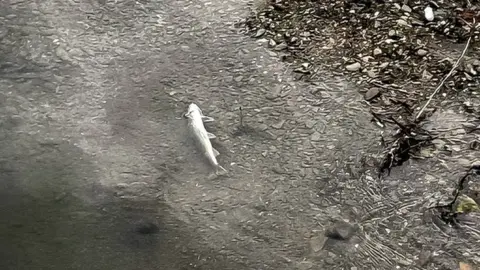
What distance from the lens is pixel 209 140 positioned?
3.96 meters

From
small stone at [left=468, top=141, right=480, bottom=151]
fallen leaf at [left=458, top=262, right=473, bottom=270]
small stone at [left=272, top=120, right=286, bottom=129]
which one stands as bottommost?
fallen leaf at [left=458, top=262, right=473, bottom=270]

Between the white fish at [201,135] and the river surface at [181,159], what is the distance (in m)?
0.06

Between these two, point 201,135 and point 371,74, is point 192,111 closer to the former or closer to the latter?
point 201,135

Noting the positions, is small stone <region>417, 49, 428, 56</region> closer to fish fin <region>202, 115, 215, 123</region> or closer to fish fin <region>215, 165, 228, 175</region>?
fish fin <region>202, 115, 215, 123</region>

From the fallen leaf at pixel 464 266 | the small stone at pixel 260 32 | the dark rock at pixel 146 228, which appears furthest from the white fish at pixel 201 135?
the fallen leaf at pixel 464 266

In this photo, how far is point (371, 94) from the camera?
13.8 feet

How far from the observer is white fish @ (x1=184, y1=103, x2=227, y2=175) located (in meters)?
3.87

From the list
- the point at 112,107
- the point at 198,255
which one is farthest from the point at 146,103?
the point at 198,255

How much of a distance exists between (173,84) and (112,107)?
0.46 metres

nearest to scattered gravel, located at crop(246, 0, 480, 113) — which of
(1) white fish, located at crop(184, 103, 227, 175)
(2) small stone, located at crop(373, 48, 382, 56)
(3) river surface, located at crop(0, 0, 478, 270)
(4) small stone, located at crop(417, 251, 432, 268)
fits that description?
(2) small stone, located at crop(373, 48, 382, 56)

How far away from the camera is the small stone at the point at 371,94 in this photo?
4199 mm

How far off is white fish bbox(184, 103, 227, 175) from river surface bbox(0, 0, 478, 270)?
6cm

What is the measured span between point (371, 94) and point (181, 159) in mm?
1347

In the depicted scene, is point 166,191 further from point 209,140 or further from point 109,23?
point 109,23
